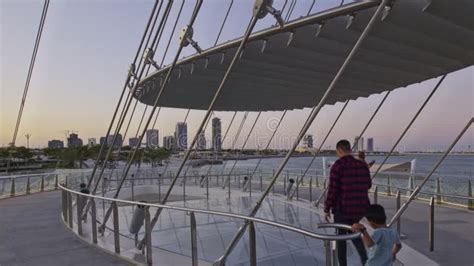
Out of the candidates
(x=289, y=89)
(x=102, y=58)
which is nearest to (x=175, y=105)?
(x=289, y=89)

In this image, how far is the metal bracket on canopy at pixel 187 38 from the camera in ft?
20.1

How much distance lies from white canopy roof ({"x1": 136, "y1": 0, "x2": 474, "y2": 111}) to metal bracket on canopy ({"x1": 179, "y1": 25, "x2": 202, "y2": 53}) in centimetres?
19

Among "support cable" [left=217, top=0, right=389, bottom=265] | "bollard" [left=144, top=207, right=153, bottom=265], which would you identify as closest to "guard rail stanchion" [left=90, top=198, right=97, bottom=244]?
"bollard" [left=144, top=207, right=153, bottom=265]

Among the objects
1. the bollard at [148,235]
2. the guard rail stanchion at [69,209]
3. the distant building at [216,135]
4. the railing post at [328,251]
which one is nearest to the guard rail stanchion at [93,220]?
the guard rail stanchion at [69,209]

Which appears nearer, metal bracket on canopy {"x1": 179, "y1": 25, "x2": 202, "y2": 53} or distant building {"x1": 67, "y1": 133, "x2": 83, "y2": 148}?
metal bracket on canopy {"x1": 179, "y1": 25, "x2": 202, "y2": 53}

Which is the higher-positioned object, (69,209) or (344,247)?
(344,247)

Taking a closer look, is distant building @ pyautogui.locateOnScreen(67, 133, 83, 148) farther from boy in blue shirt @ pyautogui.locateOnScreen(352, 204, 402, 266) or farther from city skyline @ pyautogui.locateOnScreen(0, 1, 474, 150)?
boy in blue shirt @ pyautogui.locateOnScreen(352, 204, 402, 266)

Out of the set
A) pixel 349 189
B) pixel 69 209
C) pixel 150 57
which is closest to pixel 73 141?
pixel 69 209

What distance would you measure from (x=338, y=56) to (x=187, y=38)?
2.27 metres

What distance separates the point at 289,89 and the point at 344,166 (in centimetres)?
484

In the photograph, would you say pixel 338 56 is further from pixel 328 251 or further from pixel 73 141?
pixel 73 141

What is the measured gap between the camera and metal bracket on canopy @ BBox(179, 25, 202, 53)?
613 centimetres

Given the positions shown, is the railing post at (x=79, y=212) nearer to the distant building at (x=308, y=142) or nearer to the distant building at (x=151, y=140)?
the distant building at (x=151, y=140)

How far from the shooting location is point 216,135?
702 inches
